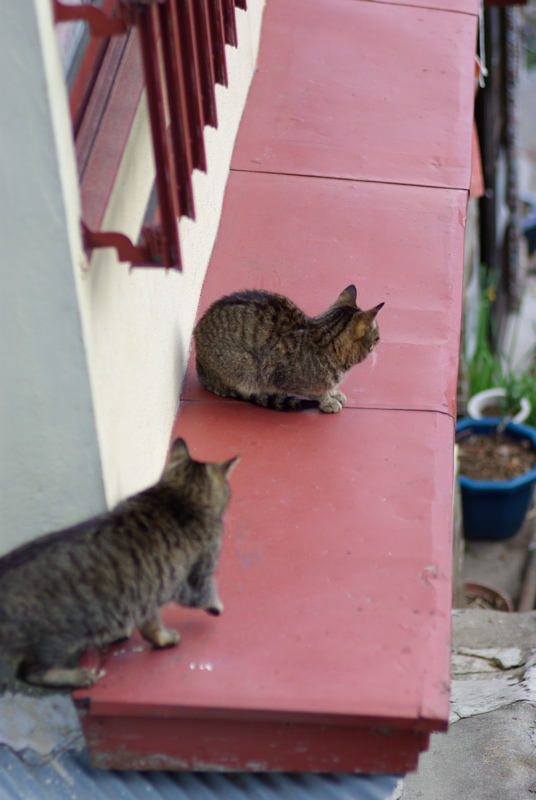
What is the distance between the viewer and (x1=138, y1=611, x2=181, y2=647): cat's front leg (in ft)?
7.44

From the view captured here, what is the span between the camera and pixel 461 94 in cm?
485

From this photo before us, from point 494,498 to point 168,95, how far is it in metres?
3.92

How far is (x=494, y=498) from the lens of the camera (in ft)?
18.1

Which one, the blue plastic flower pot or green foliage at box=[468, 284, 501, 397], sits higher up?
green foliage at box=[468, 284, 501, 397]

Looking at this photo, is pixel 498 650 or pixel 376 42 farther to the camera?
pixel 376 42

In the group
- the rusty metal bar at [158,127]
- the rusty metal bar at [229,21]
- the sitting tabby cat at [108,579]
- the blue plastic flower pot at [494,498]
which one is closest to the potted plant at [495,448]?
the blue plastic flower pot at [494,498]

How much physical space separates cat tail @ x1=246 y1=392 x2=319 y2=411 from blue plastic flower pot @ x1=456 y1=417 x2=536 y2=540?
2.54 m

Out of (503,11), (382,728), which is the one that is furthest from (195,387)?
(503,11)

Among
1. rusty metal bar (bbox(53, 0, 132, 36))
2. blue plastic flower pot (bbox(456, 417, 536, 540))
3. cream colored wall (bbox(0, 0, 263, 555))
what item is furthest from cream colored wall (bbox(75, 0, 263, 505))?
blue plastic flower pot (bbox(456, 417, 536, 540))

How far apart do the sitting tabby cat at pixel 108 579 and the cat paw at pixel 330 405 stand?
819mm

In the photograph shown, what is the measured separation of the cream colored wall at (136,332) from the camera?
7.38 feet

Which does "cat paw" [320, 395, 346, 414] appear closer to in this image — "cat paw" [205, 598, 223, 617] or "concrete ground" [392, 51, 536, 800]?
"cat paw" [205, 598, 223, 617]

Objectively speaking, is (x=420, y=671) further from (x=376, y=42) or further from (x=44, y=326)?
(x=376, y=42)

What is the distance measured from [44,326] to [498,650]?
254 centimetres
